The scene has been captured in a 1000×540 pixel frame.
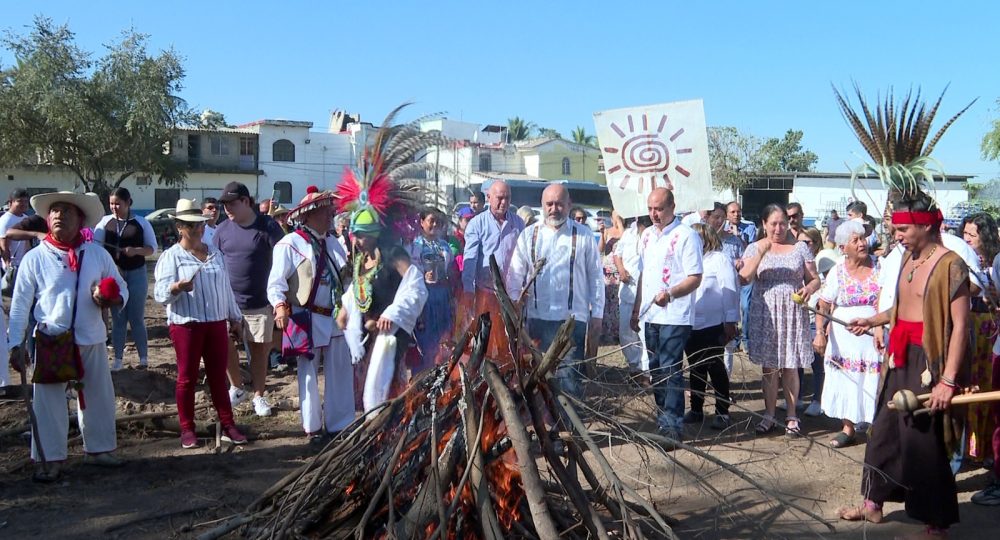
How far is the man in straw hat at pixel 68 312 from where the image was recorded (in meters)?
4.89

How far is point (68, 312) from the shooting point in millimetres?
4938

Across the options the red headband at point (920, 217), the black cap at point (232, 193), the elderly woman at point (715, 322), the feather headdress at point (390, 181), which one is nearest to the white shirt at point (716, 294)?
the elderly woman at point (715, 322)

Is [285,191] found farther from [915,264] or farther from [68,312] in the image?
[915,264]

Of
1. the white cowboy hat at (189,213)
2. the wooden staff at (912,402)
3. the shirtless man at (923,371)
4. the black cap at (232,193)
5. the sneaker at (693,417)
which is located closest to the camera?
the wooden staff at (912,402)

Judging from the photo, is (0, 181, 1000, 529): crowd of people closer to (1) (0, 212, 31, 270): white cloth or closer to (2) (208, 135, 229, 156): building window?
(1) (0, 212, 31, 270): white cloth

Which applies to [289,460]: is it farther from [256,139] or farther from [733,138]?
[256,139]

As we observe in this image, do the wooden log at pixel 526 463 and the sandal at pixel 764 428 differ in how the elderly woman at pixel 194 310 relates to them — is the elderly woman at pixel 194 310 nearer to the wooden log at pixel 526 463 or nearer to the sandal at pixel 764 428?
the wooden log at pixel 526 463

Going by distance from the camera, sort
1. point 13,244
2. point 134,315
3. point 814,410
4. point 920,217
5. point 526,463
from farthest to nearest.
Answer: point 13,244
point 134,315
point 814,410
point 920,217
point 526,463

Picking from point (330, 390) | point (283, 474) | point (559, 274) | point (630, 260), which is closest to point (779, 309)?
point (630, 260)

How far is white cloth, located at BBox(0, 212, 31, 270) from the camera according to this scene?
8281mm

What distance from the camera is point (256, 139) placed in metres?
48.2

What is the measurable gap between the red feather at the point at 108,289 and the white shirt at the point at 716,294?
4334 millimetres

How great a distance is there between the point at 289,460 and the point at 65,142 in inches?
1037

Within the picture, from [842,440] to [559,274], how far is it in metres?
2.63
